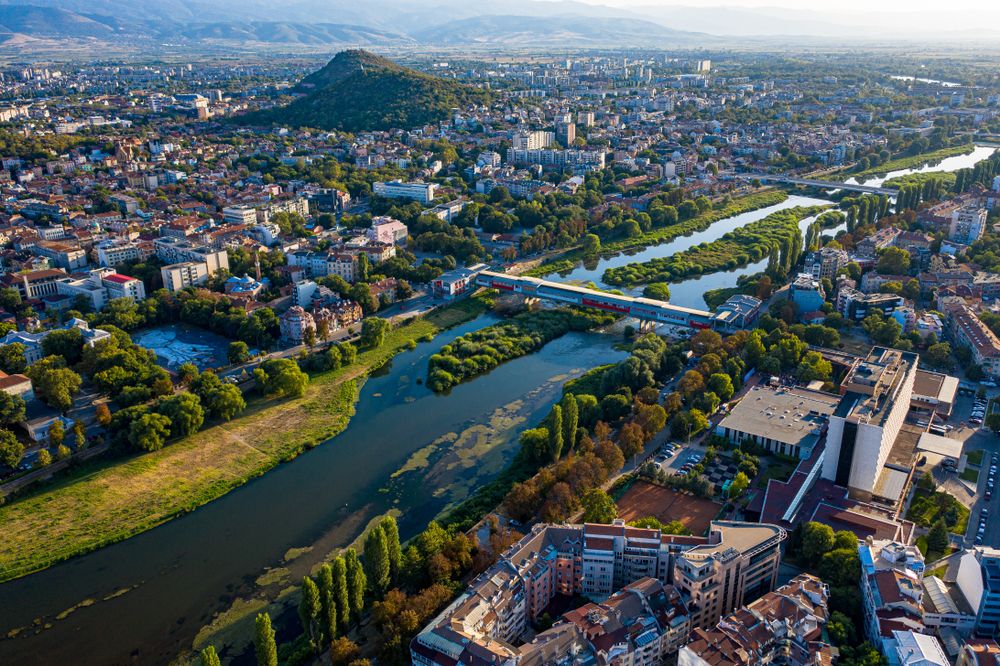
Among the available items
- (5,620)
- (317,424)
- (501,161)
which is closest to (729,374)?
(317,424)

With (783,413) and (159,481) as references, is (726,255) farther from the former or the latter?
(159,481)

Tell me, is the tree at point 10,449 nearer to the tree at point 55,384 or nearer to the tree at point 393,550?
the tree at point 55,384

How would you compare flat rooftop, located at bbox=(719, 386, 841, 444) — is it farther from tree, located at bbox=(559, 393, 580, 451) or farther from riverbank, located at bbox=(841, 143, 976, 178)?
riverbank, located at bbox=(841, 143, 976, 178)

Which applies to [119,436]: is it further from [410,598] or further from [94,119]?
[94,119]

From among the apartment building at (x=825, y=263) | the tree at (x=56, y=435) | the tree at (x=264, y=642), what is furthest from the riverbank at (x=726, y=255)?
the tree at (x=264, y=642)

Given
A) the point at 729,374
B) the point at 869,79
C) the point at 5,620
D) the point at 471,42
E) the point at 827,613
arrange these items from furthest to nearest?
the point at 471,42, the point at 869,79, the point at 729,374, the point at 5,620, the point at 827,613
